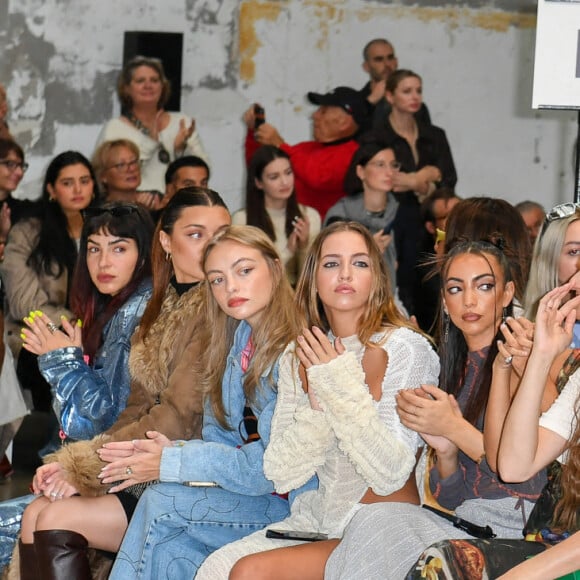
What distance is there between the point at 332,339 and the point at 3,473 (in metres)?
2.70

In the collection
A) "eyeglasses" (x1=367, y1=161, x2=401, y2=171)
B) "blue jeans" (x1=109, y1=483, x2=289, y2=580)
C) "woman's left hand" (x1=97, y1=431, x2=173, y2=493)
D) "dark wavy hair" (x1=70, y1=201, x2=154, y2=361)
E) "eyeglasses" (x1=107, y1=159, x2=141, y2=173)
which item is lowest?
"blue jeans" (x1=109, y1=483, x2=289, y2=580)

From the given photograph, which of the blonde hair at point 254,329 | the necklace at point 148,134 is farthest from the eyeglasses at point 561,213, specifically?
the necklace at point 148,134

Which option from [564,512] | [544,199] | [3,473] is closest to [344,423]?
[564,512]

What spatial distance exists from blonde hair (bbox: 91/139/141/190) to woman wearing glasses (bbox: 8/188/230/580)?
3106 mm

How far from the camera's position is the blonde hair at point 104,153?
6863 millimetres

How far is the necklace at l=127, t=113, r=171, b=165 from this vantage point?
7043 millimetres

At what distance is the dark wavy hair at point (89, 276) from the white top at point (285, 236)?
2.29 m

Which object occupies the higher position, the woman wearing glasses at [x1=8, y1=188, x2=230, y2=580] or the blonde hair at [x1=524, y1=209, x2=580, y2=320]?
the blonde hair at [x1=524, y1=209, x2=580, y2=320]

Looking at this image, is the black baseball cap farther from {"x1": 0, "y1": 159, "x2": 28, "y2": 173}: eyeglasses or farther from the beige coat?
the beige coat

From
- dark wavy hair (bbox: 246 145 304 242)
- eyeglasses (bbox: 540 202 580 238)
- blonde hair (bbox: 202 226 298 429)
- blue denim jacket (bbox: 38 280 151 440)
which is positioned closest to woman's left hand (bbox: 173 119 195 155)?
dark wavy hair (bbox: 246 145 304 242)

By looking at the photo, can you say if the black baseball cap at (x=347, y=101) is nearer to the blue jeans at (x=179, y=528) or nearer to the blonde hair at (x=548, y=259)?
the blonde hair at (x=548, y=259)

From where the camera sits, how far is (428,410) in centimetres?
281

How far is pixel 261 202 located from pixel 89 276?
2639 millimetres

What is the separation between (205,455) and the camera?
3.10m
